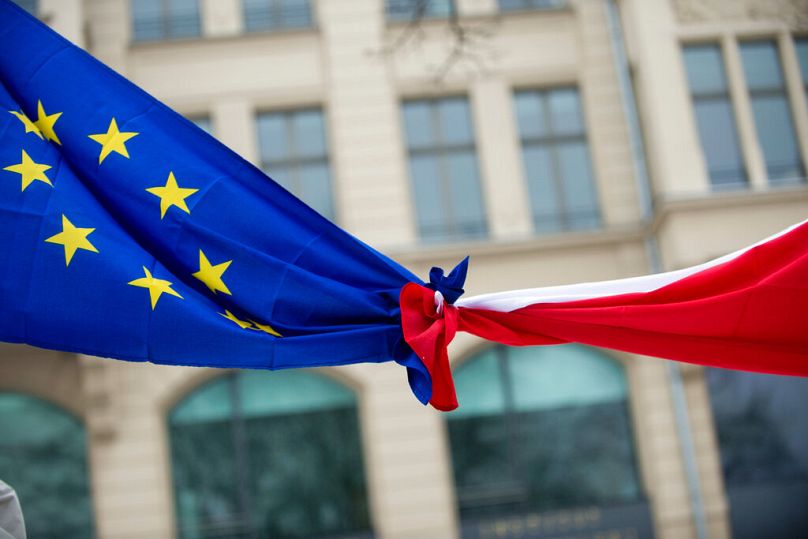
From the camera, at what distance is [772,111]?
16.4 meters

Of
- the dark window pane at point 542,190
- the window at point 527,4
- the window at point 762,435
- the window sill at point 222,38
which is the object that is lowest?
the window at point 762,435

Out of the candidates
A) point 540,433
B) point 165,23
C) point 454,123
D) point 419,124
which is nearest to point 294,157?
point 419,124

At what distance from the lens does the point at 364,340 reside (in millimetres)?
5078

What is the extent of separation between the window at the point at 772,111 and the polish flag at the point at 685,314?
11.7m

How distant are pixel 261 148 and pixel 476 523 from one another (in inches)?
250

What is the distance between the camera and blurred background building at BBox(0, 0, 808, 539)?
15.8 metres

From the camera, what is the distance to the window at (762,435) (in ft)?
51.5

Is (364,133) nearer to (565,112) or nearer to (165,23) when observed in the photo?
(565,112)

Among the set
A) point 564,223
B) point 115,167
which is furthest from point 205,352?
point 564,223

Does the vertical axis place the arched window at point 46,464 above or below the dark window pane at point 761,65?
below

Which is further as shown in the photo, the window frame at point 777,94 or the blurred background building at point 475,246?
the window frame at point 777,94

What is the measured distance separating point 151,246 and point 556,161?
40.1 feet

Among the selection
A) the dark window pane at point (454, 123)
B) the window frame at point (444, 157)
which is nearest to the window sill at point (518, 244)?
the window frame at point (444, 157)

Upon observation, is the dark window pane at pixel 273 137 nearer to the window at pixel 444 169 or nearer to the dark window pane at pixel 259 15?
the dark window pane at pixel 259 15
